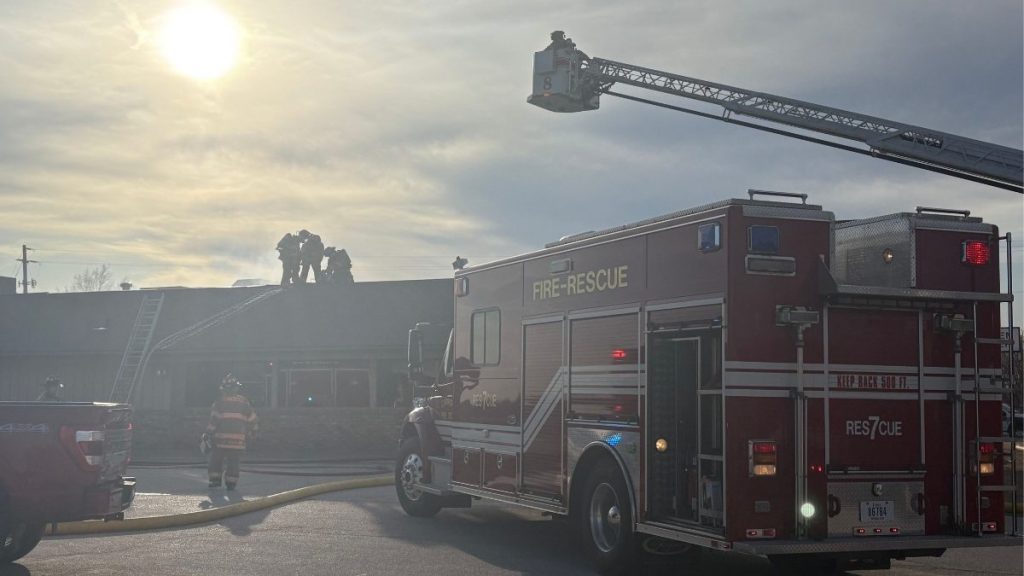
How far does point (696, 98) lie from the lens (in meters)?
28.1

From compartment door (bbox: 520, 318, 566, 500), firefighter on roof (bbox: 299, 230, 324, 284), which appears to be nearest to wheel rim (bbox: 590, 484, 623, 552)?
compartment door (bbox: 520, 318, 566, 500)

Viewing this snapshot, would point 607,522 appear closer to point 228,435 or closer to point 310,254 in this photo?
point 228,435

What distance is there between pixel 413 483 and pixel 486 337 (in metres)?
2.60

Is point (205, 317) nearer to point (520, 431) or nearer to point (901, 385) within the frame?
point (520, 431)

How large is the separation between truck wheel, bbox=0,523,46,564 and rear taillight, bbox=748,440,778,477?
20.3 ft

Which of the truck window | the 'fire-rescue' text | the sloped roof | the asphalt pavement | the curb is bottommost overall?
the asphalt pavement

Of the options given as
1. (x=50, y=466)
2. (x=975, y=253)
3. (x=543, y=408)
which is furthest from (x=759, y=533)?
(x=50, y=466)

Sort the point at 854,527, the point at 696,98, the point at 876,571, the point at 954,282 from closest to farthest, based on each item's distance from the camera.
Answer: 1. the point at 854,527
2. the point at 954,282
3. the point at 876,571
4. the point at 696,98

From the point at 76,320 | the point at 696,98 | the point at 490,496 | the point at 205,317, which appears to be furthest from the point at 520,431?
the point at 76,320

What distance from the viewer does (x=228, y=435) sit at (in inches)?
695

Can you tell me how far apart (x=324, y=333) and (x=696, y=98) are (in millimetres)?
15479

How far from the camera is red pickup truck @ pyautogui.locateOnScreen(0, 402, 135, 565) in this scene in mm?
10023

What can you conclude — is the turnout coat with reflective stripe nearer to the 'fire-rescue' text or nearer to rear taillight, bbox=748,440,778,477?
the 'fire-rescue' text

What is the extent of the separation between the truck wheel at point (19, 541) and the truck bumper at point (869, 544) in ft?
20.2
